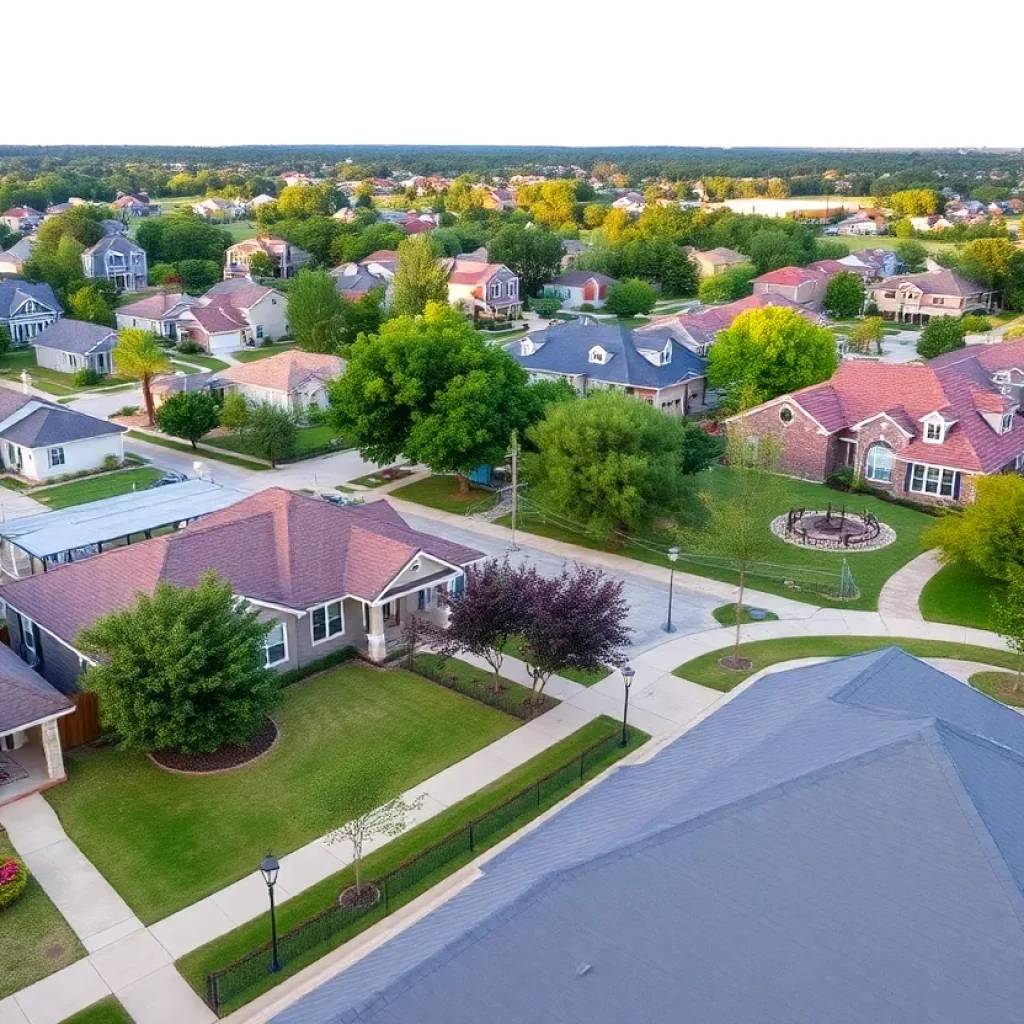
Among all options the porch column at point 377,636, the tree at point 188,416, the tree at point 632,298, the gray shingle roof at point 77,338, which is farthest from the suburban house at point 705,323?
the porch column at point 377,636

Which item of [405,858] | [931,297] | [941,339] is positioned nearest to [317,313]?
[941,339]

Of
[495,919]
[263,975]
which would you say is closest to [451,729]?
[263,975]

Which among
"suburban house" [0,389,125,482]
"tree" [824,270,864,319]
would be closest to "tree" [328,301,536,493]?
"suburban house" [0,389,125,482]

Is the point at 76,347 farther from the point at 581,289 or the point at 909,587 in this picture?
the point at 909,587

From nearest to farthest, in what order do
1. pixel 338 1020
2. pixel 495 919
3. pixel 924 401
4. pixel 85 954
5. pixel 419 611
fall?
1. pixel 338 1020
2. pixel 495 919
3. pixel 85 954
4. pixel 419 611
5. pixel 924 401

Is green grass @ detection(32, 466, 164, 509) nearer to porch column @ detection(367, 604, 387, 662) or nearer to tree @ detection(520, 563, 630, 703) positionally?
porch column @ detection(367, 604, 387, 662)

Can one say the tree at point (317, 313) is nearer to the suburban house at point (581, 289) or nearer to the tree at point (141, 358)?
the tree at point (141, 358)

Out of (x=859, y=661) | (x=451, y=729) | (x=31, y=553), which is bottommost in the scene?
(x=451, y=729)

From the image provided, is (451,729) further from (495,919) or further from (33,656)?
(495,919)
